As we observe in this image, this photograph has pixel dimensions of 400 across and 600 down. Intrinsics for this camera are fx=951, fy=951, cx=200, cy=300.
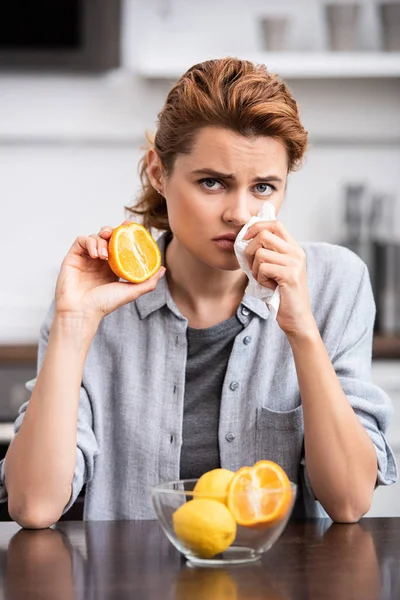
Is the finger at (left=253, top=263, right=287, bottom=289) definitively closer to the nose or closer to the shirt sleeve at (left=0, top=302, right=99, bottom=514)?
the nose

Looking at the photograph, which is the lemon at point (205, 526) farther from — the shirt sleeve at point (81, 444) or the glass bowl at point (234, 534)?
the shirt sleeve at point (81, 444)

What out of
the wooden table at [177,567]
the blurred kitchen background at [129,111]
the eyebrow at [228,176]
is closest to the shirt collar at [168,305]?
the eyebrow at [228,176]

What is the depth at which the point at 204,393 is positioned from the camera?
1.71 m

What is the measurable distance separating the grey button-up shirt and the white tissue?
21 centimetres

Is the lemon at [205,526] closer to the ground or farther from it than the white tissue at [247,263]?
closer to the ground

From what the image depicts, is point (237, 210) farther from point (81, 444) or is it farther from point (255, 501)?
point (255, 501)

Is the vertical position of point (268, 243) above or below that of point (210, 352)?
above

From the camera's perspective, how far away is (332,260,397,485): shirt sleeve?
5.05 ft

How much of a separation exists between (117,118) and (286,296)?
211 centimetres

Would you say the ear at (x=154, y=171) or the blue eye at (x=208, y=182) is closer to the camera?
the blue eye at (x=208, y=182)

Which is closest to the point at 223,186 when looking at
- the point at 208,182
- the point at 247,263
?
the point at 208,182

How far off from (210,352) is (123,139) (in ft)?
6.02

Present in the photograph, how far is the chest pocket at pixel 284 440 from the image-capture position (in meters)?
1.62

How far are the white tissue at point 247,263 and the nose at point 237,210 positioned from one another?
0.02m
